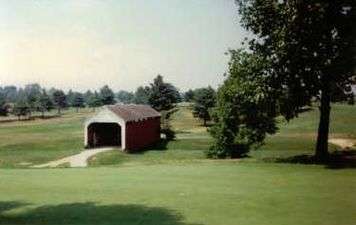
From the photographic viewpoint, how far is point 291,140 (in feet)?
227

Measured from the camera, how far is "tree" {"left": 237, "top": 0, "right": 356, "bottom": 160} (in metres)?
28.8

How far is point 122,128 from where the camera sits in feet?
203

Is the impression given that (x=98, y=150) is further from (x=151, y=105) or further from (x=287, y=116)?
(x=287, y=116)

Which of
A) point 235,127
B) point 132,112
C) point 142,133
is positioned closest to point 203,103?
point 142,133

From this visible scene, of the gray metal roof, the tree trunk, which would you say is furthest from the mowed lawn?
the gray metal roof

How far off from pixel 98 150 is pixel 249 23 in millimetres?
34450

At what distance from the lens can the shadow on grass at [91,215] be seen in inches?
553

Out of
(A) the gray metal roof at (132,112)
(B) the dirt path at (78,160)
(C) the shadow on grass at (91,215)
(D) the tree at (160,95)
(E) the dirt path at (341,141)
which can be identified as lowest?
(B) the dirt path at (78,160)

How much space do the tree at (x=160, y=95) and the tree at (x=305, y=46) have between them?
5575cm

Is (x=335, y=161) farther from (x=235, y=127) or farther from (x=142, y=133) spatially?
(x=142, y=133)

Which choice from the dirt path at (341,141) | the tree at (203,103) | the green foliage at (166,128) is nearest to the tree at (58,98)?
the tree at (203,103)

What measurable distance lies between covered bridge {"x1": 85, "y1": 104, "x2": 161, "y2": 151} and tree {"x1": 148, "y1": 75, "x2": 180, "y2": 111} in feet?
39.6

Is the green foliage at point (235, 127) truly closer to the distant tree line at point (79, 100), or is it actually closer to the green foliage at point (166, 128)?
the green foliage at point (166, 128)

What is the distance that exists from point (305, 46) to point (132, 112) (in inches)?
1628
